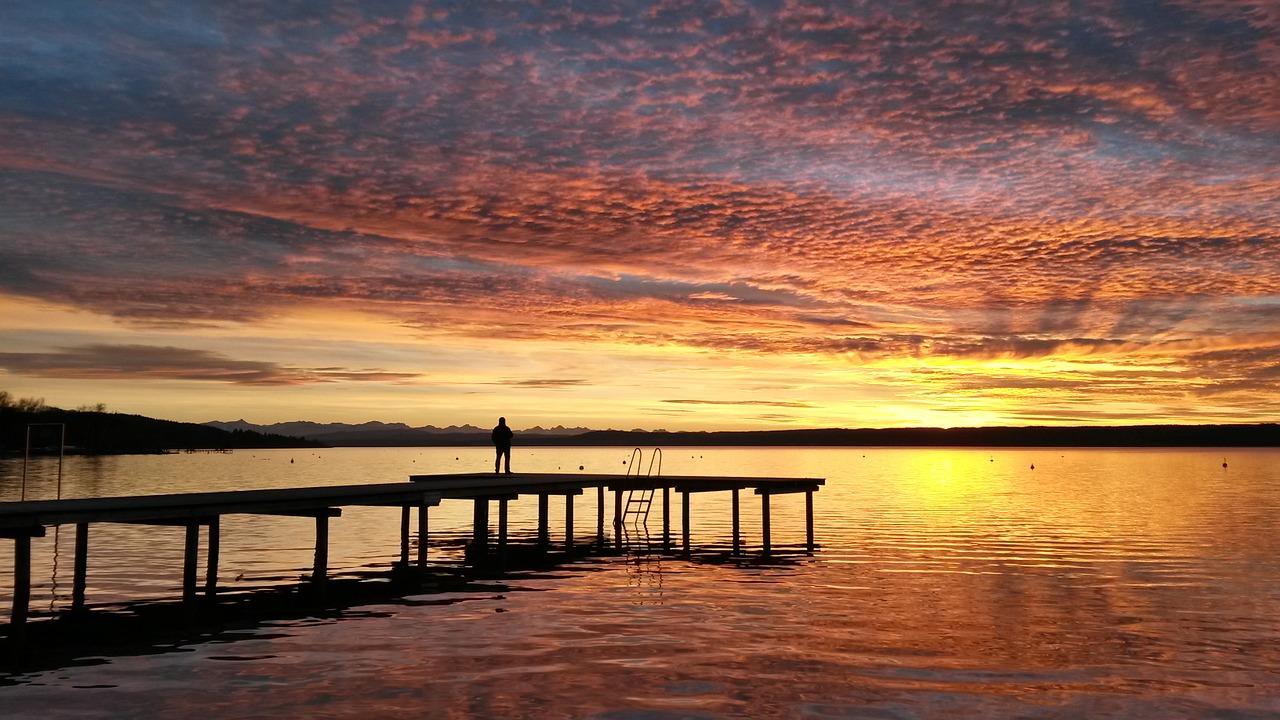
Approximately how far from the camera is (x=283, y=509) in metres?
26.0

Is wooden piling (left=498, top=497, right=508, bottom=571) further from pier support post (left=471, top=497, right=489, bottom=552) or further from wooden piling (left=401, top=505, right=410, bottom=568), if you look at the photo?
wooden piling (left=401, top=505, right=410, bottom=568)

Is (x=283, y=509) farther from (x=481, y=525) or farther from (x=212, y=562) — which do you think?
(x=481, y=525)

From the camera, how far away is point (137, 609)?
74.6 feet

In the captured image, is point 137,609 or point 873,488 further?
point 873,488

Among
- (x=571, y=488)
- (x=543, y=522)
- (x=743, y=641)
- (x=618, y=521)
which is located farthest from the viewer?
(x=618, y=521)

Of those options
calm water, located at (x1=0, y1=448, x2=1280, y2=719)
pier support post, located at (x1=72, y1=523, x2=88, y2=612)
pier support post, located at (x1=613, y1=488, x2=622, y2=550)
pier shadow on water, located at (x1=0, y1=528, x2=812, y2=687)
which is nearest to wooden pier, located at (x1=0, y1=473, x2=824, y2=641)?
pier support post, located at (x1=72, y1=523, x2=88, y2=612)

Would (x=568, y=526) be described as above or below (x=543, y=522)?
above

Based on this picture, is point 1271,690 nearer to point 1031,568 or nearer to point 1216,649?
point 1216,649

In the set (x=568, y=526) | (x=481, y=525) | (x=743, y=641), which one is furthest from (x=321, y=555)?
(x=568, y=526)

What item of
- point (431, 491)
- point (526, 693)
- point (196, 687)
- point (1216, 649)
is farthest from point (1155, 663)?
point (431, 491)

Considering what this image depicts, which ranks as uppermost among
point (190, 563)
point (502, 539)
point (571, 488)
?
point (571, 488)

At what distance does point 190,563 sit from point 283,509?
3.11m

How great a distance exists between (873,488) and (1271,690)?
74.4 m

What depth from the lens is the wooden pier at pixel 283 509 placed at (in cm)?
2014
